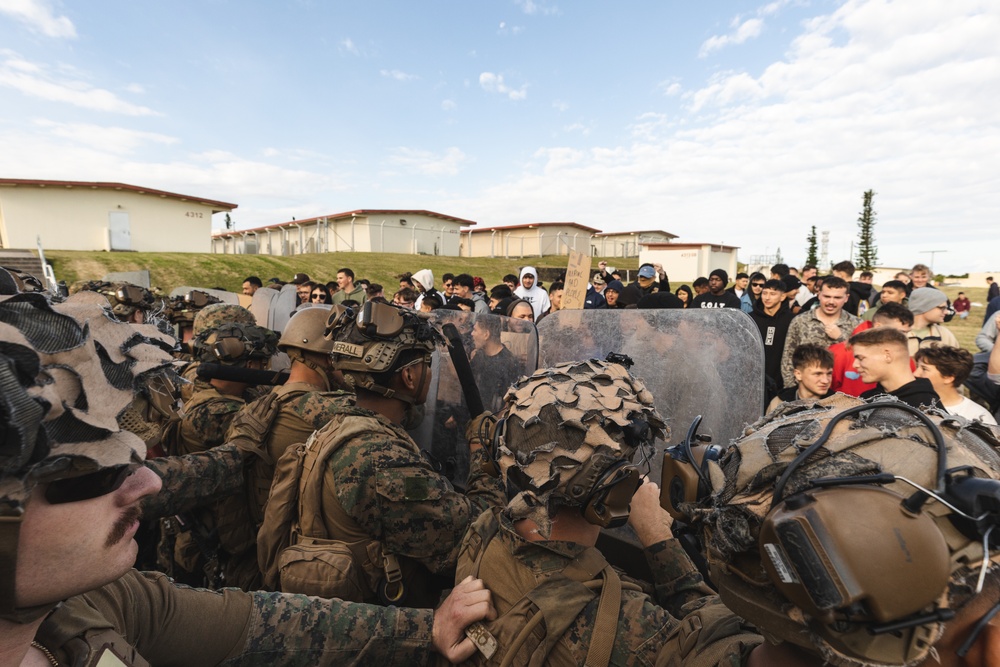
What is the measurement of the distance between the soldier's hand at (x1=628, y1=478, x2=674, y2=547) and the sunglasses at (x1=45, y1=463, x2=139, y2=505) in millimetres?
1586

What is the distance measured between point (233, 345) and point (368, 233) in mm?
36608

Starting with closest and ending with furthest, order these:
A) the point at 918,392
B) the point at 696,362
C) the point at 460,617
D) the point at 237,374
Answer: the point at 460,617 → the point at 696,362 → the point at 918,392 → the point at 237,374

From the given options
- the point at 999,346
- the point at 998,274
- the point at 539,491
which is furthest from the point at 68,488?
the point at 998,274

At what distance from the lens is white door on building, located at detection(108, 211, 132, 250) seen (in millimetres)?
27766

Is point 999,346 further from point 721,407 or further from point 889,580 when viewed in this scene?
point 889,580

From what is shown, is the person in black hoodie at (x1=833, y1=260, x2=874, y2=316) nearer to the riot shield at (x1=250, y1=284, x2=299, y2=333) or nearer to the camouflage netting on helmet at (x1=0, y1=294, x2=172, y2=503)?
the riot shield at (x1=250, y1=284, x2=299, y2=333)

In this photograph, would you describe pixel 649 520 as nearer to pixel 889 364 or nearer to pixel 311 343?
pixel 311 343

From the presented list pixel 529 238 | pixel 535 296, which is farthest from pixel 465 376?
pixel 529 238

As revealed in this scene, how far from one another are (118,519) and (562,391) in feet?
4.21

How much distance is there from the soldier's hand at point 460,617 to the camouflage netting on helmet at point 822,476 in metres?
0.81

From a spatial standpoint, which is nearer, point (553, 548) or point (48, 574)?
point (48, 574)

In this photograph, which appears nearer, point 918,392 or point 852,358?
point 918,392

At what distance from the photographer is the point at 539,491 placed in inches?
68.4

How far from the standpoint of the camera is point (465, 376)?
3.10 metres
